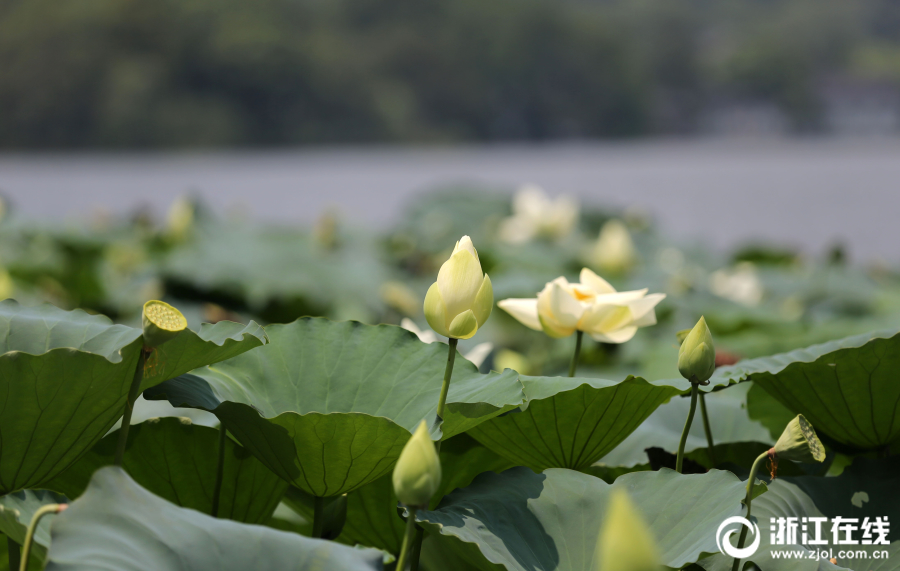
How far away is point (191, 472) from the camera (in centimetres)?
57

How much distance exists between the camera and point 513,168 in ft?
25.3

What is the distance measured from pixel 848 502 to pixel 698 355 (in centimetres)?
21

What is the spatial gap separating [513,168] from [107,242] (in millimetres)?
5448

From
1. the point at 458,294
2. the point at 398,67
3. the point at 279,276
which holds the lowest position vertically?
the point at 458,294

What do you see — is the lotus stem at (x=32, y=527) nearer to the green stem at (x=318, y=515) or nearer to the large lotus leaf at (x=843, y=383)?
the green stem at (x=318, y=515)

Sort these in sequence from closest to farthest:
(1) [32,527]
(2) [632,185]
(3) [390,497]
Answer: (1) [32,527] → (3) [390,497] → (2) [632,185]

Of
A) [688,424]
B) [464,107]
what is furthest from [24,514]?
[464,107]

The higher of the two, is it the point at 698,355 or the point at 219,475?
the point at 698,355

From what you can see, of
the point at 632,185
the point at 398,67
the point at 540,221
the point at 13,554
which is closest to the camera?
the point at 13,554

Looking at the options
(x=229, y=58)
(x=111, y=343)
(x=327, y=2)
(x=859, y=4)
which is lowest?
(x=111, y=343)

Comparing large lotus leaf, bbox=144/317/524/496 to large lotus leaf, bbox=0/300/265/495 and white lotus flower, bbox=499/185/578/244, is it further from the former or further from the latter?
white lotus flower, bbox=499/185/578/244

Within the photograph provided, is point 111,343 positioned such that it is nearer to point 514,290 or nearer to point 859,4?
point 514,290

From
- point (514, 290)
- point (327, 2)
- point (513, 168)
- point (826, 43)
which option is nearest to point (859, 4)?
point (826, 43)

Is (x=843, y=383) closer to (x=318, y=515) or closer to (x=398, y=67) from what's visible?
(x=318, y=515)
